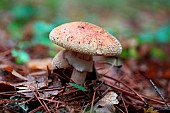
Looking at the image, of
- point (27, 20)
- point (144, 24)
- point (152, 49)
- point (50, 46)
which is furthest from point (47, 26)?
point (144, 24)

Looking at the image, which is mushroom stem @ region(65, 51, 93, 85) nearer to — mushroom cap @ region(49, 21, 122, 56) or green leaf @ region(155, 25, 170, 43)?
mushroom cap @ region(49, 21, 122, 56)

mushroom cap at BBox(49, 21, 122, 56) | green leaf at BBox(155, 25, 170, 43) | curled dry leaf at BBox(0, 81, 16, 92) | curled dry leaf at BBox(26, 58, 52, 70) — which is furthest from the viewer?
green leaf at BBox(155, 25, 170, 43)

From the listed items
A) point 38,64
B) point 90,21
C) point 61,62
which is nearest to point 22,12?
point 90,21

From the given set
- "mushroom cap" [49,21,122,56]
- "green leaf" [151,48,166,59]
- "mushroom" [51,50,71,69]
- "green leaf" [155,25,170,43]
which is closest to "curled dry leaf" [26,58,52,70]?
"mushroom" [51,50,71,69]

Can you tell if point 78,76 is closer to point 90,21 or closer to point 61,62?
point 61,62

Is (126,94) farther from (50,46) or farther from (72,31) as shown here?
(50,46)

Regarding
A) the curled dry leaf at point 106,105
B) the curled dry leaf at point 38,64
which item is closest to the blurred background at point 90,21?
the curled dry leaf at point 38,64
